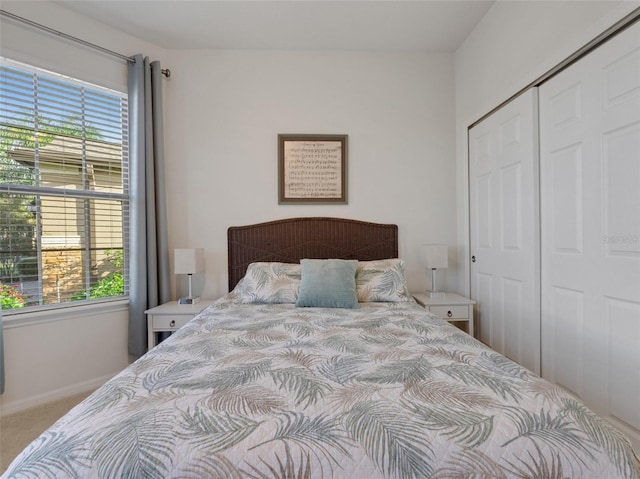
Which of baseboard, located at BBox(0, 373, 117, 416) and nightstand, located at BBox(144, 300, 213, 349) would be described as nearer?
baseboard, located at BBox(0, 373, 117, 416)

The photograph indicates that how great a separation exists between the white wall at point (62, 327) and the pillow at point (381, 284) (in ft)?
6.48

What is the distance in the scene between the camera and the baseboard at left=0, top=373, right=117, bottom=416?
2.05 meters

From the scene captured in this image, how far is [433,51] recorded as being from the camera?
9.43 ft

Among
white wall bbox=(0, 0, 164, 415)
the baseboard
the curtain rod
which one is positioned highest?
the curtain rod

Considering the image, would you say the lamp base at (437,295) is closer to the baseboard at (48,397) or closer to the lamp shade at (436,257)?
the lamp shade at (436,257)

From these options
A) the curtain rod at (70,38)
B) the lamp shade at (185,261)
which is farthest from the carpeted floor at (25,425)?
the curtain rod at (70,38)

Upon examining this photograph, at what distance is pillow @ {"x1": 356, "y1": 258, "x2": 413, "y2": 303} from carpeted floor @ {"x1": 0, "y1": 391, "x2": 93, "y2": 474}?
6.96 feet

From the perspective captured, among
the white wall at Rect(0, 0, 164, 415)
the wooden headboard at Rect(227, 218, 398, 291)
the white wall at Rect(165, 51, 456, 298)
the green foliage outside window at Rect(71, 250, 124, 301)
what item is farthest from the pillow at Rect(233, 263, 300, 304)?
the white wall at Rect(0, 0, 164, 415)

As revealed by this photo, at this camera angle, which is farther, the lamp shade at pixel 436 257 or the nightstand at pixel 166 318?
the lamp shade at pixel 436 257

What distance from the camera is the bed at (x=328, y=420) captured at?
699 millimetres

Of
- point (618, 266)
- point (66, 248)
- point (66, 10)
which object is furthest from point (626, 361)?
point (66, 10)

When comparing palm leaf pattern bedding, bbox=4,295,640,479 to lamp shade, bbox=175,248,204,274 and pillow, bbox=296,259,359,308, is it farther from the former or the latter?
lamp shade, bbox=175,248,204,274

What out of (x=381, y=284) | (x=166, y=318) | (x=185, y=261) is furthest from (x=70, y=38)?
(x=381, y=284)

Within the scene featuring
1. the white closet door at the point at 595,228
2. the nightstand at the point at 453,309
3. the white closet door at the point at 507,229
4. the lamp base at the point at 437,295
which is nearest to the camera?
the white closet door at the point at 595,228
